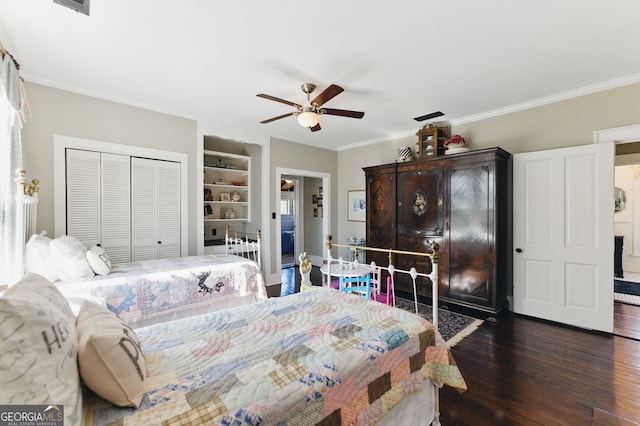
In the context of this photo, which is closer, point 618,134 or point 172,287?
point 172,287

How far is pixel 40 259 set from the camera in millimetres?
2379

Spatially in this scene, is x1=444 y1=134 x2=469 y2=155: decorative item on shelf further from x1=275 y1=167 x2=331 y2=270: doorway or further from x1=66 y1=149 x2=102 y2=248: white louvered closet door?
x1=66 y1=149 x2=102 y2=248: white louvered closet door

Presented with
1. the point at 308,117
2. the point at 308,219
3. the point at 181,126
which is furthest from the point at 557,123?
the point at 308,219

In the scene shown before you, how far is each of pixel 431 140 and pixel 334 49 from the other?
2443mm

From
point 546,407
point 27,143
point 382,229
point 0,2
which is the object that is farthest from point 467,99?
point 27,143

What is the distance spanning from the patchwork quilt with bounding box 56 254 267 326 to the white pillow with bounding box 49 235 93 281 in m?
0.09

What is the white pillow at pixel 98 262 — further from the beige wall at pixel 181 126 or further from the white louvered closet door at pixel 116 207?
the beige wall at pixel 181 126

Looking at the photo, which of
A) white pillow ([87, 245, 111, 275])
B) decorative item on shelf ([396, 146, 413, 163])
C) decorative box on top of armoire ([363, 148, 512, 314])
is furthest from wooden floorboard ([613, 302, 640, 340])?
white pillow ([87, 245, 111, 275])

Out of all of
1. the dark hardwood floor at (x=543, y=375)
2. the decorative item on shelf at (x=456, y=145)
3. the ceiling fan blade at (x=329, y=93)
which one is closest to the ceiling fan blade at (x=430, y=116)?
the decorative item on shelf at (x=456, y=145)

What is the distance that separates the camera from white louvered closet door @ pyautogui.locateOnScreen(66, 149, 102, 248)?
312 centimetres

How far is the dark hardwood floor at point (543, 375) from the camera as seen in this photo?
1828 millimetres

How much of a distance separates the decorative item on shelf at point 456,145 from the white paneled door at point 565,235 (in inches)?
25.6
